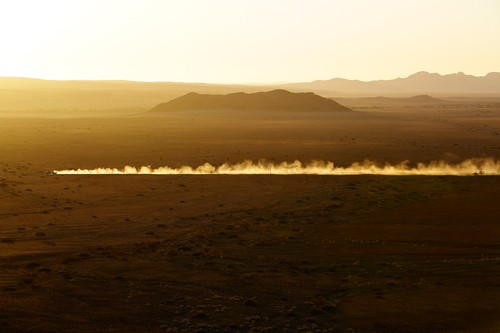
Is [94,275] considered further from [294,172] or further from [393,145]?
[393,145]

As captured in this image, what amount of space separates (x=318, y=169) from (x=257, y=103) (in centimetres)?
9570

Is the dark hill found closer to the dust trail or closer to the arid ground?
the dust trail

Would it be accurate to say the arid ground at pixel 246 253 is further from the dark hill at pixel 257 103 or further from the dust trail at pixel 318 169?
the dark hill at pixel 257 103

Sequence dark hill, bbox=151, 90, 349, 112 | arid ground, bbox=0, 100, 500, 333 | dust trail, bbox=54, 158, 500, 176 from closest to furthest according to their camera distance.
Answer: arid ground, bbox=0, 100, 500, 333 < dust trail, bbox=54, 158, 500, 176 < dark hill, bbox=151, 90, 349, 112

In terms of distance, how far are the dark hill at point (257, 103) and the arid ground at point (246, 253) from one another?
297 ft

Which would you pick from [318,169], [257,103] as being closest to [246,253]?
[318,169]

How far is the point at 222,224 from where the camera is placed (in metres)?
32.8

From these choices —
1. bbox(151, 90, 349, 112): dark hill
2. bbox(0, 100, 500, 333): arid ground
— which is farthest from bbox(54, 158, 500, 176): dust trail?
bbox(151, 90, 349, 112): dark hill

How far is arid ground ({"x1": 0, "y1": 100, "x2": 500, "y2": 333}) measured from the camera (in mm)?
19984

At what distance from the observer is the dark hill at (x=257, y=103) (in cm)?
14625

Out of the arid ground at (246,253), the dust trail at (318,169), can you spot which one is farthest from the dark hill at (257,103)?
the arid ground at (246,253)

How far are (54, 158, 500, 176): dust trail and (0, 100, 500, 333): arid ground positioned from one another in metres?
3.48

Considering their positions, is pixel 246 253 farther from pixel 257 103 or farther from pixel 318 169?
pixel 257 103

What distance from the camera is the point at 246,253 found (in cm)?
2728
